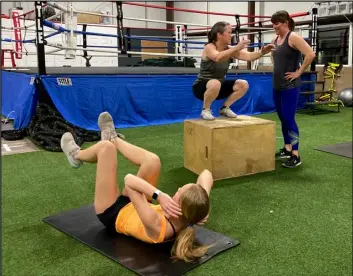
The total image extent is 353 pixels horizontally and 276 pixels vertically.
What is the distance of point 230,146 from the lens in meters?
2.96

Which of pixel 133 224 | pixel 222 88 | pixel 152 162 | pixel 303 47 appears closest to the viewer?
pixel 133 224

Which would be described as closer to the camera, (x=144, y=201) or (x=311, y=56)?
(x=144, y=201)

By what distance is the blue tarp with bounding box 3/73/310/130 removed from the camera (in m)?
4.53

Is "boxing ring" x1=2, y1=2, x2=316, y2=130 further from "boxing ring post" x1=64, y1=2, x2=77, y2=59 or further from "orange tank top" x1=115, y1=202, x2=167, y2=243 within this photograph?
"orange tank top" x1=115, y1=202, x2=167, y2=243

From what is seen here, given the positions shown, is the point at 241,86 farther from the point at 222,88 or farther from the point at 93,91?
the point at 93,91

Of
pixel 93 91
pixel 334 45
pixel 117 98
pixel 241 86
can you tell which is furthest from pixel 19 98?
pixel 334 45

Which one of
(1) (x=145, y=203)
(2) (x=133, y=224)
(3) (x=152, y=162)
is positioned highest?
(3) (x=152, y=162)

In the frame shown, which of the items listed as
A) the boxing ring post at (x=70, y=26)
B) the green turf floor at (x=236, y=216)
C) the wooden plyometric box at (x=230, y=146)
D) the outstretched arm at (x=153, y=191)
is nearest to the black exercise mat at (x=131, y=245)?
the green turf floor at (x=236, y=216)

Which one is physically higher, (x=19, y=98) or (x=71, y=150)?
(x=19, y=98)

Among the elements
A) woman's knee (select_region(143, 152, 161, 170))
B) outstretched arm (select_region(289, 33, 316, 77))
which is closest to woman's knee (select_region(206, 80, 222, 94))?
outstretched arm (select_region(289, 33, 316, 77))

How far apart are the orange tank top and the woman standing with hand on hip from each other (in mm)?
1716

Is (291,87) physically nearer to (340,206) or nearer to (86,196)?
(340,206)

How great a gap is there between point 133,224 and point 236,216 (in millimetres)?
668

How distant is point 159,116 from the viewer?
537 cm
